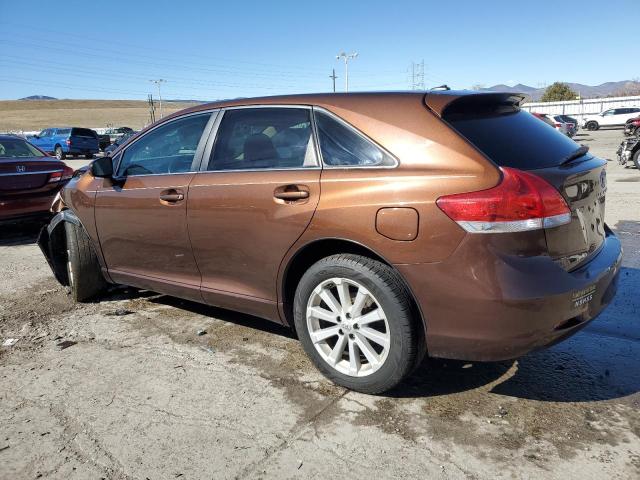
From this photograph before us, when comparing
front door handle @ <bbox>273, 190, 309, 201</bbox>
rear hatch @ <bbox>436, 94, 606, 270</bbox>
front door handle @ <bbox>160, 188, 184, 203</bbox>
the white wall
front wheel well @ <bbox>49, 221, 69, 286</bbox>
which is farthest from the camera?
the white wall

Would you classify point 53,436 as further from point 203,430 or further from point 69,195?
point 69,195

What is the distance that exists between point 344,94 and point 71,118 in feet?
311

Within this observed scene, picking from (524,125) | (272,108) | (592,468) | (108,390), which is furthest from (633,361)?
(108,390)

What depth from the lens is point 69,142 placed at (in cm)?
3050

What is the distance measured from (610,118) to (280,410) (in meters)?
45.9

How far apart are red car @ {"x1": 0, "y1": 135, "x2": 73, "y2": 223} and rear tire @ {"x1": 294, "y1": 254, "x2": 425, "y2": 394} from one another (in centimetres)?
593

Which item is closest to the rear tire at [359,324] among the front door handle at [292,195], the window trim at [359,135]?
the front door handle at [292,195]

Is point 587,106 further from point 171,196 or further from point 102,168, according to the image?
point 171,196

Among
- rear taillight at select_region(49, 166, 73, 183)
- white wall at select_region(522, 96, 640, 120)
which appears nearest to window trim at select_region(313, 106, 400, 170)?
Answer: rear taillight at select_region(49, 166, 73, 183)

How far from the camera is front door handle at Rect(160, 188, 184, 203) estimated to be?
3766 millimetres

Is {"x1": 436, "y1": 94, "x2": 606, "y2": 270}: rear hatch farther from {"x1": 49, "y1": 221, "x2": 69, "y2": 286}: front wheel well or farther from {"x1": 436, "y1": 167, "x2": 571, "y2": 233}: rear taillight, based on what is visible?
{"x1": 49, "y1": 221, "x2": 69, "y2": 286}: front wheel well

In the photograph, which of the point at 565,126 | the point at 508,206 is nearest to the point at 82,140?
the point at 565,126

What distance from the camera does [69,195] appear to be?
4828 millimetres

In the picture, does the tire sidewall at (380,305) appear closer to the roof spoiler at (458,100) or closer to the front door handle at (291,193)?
the front door handle at (291,193)
